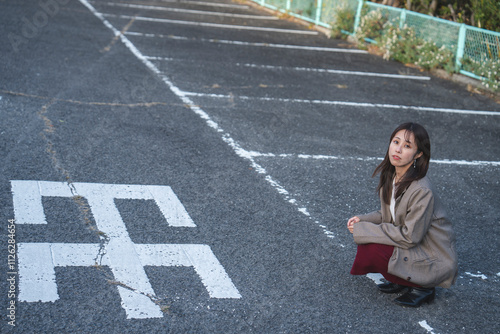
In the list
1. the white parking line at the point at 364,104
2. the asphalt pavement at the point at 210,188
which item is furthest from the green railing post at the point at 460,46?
the white parking line at the point at 364,104

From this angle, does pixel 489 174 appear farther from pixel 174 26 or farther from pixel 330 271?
pixel 174 26

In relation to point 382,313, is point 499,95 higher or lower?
higher

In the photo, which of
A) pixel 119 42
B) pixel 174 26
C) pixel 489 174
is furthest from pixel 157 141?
pixel 174 26

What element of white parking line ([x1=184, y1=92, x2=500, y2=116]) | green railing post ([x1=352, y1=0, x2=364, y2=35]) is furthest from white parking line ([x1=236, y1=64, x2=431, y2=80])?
green railing post ([x1=352, y1=0, x2=364, y2=35])

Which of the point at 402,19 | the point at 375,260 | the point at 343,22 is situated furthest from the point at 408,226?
the point at 343,22

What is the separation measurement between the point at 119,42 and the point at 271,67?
289 cm

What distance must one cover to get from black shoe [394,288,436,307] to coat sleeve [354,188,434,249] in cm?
34

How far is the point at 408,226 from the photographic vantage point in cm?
321

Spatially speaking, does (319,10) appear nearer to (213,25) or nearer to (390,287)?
(213,25)

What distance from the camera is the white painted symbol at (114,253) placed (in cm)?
319

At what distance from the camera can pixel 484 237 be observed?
14.5ft

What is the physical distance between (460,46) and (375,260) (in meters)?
7.95

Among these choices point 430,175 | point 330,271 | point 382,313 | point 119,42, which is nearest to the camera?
point 382,313

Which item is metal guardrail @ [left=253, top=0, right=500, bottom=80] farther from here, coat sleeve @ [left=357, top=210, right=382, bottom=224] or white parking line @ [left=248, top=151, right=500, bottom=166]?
coat sleeve @ [left=357, top=210, right=382, bottom=224]
